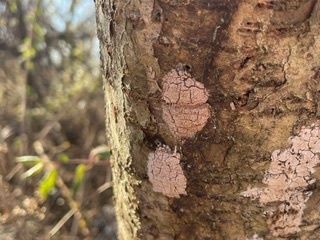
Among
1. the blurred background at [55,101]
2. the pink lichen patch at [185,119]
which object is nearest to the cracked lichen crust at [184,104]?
the pink lichen patch at [185,119]

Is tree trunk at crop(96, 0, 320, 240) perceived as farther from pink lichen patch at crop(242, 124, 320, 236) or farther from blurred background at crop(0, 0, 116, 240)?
blurred background at crop(0, 0, 116, 240)

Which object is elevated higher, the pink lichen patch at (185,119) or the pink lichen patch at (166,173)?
the pink lichen patch at (185,119)

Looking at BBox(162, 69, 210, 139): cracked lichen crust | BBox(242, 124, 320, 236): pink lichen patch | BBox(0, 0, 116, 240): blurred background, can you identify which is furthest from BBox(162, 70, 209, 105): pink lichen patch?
BBox(0, 0, 116, 240): blurred background

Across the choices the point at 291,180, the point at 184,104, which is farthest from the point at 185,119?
the point at 291,180

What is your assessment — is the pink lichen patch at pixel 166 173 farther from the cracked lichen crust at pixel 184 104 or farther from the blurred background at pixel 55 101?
the blurred background at pixel 55 101

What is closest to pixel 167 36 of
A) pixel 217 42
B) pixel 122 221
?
pixel 217 42

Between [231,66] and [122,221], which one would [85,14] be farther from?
[231,66]
